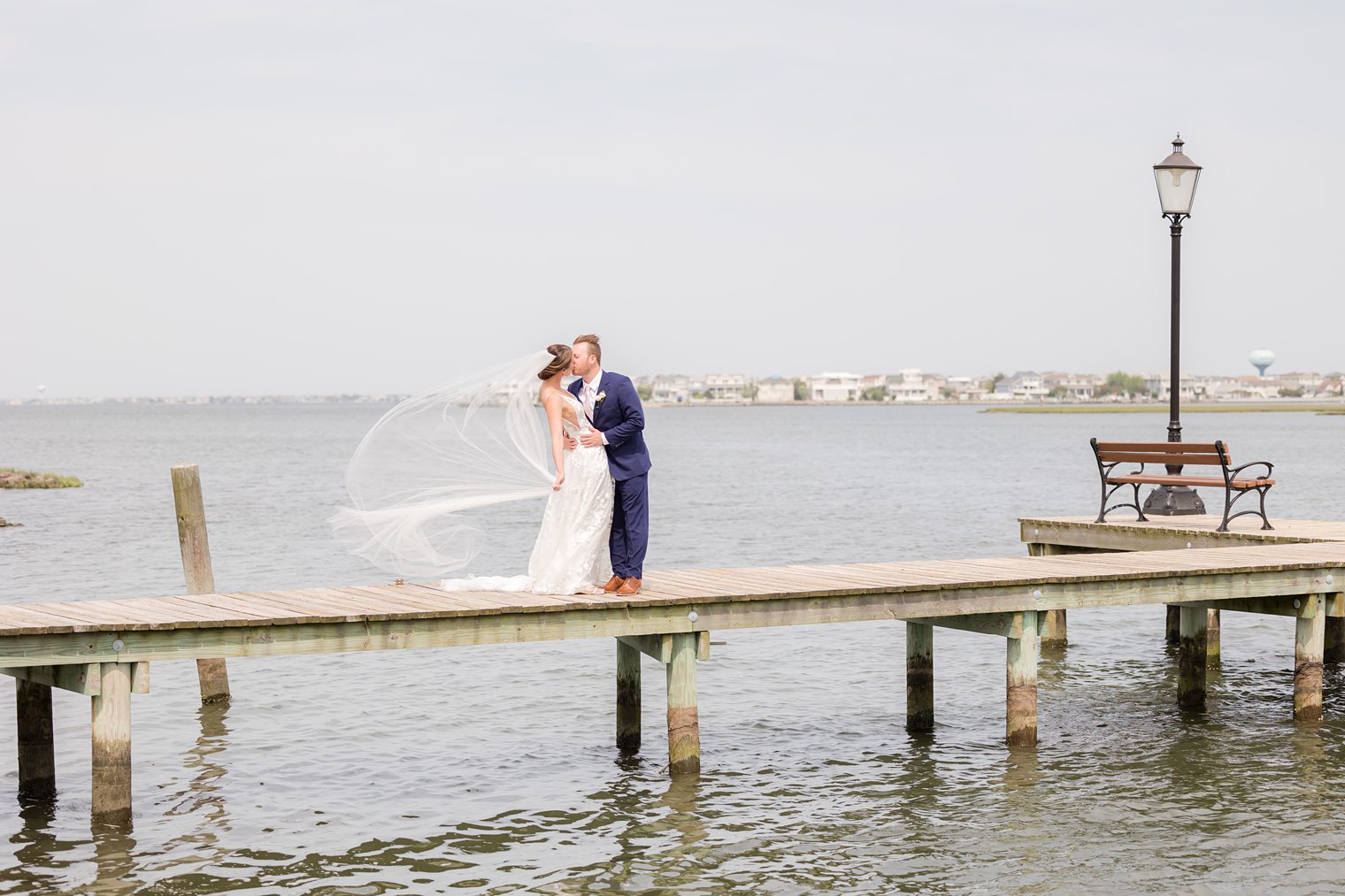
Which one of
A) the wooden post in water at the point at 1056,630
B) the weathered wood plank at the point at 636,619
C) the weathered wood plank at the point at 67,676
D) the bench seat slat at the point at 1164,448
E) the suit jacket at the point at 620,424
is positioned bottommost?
the wooden post in water at the point at 1056,630

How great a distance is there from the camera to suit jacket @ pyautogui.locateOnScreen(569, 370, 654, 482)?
10.8 metres

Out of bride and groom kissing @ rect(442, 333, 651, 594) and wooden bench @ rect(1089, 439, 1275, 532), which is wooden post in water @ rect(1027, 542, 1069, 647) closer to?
wooden bench @ rect(1089, 439, 1275, 532)

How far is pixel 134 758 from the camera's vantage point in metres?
12.8

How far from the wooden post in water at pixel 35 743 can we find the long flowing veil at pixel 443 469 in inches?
95.1

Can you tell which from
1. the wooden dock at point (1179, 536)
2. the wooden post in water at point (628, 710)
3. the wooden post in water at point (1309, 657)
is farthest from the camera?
the wooden dock at point (1179, 536)

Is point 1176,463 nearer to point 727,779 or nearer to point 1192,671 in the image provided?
point 1192,671

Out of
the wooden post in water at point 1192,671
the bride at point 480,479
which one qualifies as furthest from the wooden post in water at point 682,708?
the wooden post in water at point 1192,671

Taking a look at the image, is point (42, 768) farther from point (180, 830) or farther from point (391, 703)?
point (391, 703)

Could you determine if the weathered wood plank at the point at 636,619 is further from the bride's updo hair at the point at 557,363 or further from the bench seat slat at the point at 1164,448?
the bench seat slat at the point at 1164,448

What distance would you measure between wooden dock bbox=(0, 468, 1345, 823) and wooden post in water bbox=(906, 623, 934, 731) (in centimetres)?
2

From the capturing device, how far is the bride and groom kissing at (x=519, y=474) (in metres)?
A: 10.8

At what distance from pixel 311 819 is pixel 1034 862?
502cm

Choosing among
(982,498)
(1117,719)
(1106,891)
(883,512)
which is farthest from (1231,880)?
(982,498)

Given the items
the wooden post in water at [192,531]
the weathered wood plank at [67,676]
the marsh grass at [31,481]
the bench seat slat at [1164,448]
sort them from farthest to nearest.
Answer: the marsh grass at [31,481] < the bench seat slat at [1164,448] < the wooden post in water at [192,531] < the weathered wood plank at [67,676]
